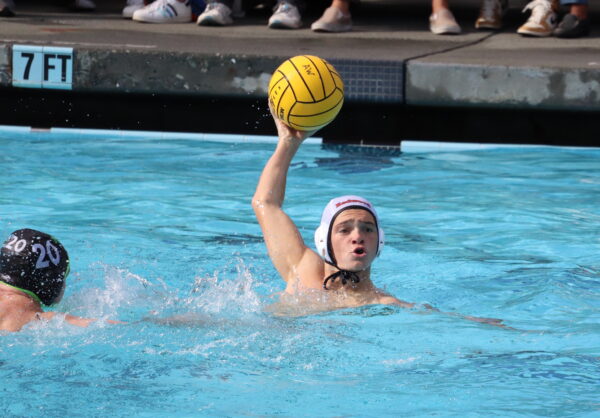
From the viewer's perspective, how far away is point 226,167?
7031 mm

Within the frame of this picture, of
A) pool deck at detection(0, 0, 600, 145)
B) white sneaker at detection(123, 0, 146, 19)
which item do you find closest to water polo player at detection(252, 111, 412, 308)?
pool deck at detection(0, 0, 600, 145)

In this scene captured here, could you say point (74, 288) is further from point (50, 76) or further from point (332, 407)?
point (50, 76)

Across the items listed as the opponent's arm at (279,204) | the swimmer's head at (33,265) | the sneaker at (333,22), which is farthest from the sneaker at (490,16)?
the swimmer's head at (33,265)

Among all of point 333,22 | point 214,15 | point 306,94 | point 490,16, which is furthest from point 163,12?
point 306,94

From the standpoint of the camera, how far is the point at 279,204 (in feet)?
13.6

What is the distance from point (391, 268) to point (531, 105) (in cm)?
232

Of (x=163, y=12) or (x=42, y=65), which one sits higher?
(x=163, y=12)

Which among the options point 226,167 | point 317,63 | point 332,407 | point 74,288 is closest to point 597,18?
point 226,167

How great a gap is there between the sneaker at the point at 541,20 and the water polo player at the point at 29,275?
509 cm

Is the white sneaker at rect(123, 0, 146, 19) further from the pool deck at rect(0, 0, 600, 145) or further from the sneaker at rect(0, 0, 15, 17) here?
the sneaker at rect(0, 0, 15, 17)

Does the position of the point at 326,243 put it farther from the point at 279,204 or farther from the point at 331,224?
the point at 279,204

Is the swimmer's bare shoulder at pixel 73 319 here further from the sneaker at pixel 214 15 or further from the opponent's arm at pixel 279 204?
the sneaker at pixel 214 15

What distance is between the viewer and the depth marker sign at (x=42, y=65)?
734 centimetres

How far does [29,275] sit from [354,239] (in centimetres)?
122
